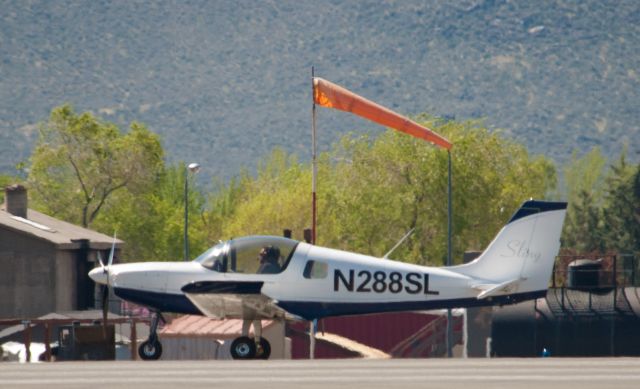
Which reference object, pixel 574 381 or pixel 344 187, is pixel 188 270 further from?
pixel 344 187

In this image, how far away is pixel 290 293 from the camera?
30031 millimetres

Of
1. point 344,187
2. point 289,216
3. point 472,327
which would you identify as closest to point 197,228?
point 289,216

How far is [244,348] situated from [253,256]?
1970 mm

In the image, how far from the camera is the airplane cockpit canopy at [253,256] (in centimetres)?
2973

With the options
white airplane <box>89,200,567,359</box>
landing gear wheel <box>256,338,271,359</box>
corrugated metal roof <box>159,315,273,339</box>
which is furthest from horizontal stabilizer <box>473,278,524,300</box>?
corrugated metal roof <box>159,315,273,339</box>

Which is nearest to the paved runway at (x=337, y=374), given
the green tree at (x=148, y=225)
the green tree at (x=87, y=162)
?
the green tree at (x=87, y=162)

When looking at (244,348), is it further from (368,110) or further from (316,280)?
(368,110)

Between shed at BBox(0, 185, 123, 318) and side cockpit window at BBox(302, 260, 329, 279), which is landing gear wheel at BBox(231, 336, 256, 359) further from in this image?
shed at BBox(0, 185, 123, 318)

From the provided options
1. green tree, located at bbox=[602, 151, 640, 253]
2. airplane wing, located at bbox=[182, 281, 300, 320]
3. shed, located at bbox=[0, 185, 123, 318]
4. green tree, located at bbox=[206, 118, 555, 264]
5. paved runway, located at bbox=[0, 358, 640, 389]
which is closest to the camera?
paved runway, located at bbox=[0, 358, 640, 389]

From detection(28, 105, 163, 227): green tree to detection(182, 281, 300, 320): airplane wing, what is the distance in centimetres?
5562

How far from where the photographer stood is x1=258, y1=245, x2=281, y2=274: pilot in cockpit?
2984 cm

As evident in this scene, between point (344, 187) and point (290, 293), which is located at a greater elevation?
point (344, 187)

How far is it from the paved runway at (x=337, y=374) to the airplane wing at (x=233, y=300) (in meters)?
3.50

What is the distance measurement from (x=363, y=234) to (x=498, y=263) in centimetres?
4948
